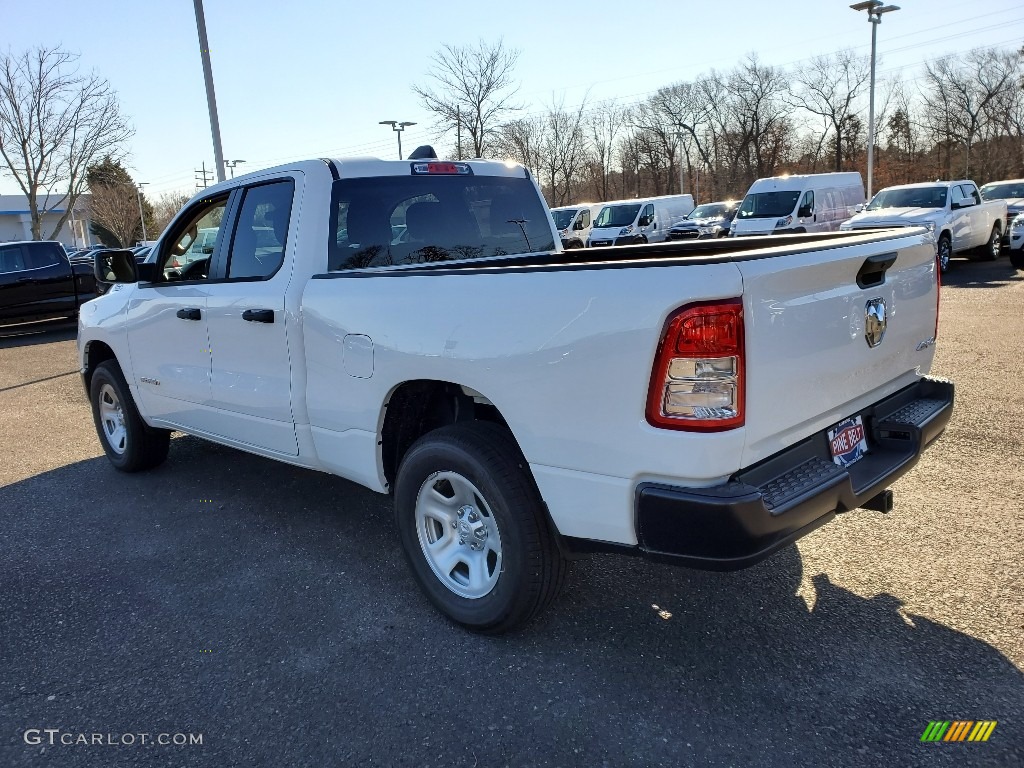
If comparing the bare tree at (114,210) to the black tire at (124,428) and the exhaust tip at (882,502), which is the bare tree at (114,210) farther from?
the exhaust tip at (882,502)

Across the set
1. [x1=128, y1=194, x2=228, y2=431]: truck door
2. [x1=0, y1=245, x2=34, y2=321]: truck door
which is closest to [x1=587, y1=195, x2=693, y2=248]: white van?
[x1=0, y1=245, x2=34, y2=321]: truck door

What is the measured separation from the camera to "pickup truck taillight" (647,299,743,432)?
2314 mm

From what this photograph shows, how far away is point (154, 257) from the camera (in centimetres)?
494

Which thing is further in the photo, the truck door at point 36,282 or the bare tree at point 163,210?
the bare tree at point 163,210

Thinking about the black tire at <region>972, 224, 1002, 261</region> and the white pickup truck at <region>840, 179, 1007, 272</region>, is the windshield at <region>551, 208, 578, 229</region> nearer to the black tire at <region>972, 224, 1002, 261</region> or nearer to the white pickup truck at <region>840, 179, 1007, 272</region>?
the white pickup truck at <region>840, 179, 1007, 272</region>

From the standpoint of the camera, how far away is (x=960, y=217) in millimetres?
16906

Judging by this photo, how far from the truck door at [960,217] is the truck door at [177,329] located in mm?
16664

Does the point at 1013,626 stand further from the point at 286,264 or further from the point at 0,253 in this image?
the point at 0,253

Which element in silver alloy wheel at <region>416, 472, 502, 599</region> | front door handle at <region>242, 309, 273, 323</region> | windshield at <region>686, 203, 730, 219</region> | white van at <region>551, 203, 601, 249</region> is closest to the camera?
silver alloy wheel at <region>416, 472, 502, 599</region>

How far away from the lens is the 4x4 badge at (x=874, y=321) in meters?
2.91

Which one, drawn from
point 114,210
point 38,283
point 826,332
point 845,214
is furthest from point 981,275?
point 114,210

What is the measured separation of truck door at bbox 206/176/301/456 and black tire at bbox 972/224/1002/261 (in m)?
19.2

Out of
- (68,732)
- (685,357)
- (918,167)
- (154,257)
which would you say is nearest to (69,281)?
(154,257)

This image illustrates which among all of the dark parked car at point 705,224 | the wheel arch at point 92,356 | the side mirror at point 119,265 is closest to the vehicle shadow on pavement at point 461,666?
the side mirror at point 119,265
